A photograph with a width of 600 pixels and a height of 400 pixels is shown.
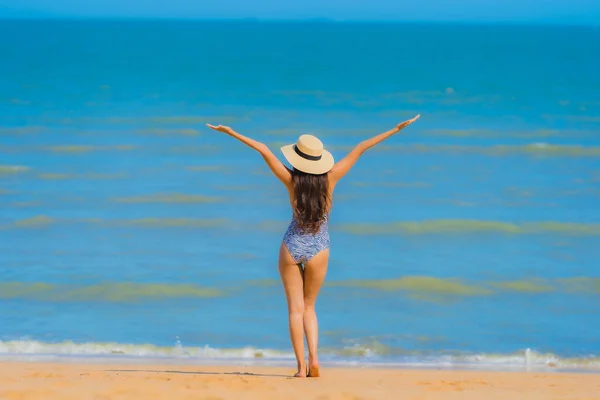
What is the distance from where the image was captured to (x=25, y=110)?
26.2m

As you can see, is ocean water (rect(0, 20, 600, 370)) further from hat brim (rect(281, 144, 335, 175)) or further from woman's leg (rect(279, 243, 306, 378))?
hat brim (rect(281, 144, 335, 175))

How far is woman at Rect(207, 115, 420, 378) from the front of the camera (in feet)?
17.2

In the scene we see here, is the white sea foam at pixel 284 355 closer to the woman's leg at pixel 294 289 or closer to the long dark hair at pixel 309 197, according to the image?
the woman's leg at pixel 294 289

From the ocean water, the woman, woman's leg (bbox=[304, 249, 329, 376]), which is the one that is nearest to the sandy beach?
woman's leg (bbox=[304, 249, 329, 376])

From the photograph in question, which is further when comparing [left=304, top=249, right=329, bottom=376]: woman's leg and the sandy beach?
[left=304, top=249, right=329, bottom=376]: woman's leg

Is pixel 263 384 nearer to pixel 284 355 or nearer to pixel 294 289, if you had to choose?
pixel 294 289

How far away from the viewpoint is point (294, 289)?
17.7 feet

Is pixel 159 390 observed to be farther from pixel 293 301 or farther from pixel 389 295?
pixel 389 295

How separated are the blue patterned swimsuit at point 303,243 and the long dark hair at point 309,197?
0.04m

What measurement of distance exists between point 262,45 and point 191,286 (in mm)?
63406

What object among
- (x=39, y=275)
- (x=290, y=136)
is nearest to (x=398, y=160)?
(x=290, y=136)

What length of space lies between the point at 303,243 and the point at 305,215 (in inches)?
6.8

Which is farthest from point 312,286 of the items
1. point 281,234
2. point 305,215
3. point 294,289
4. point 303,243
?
point 281,234

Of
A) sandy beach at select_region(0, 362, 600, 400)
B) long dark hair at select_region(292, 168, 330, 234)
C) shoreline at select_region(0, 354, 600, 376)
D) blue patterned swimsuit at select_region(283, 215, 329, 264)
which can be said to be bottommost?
sandy beach at select_region(0, 362, 600, 400)
